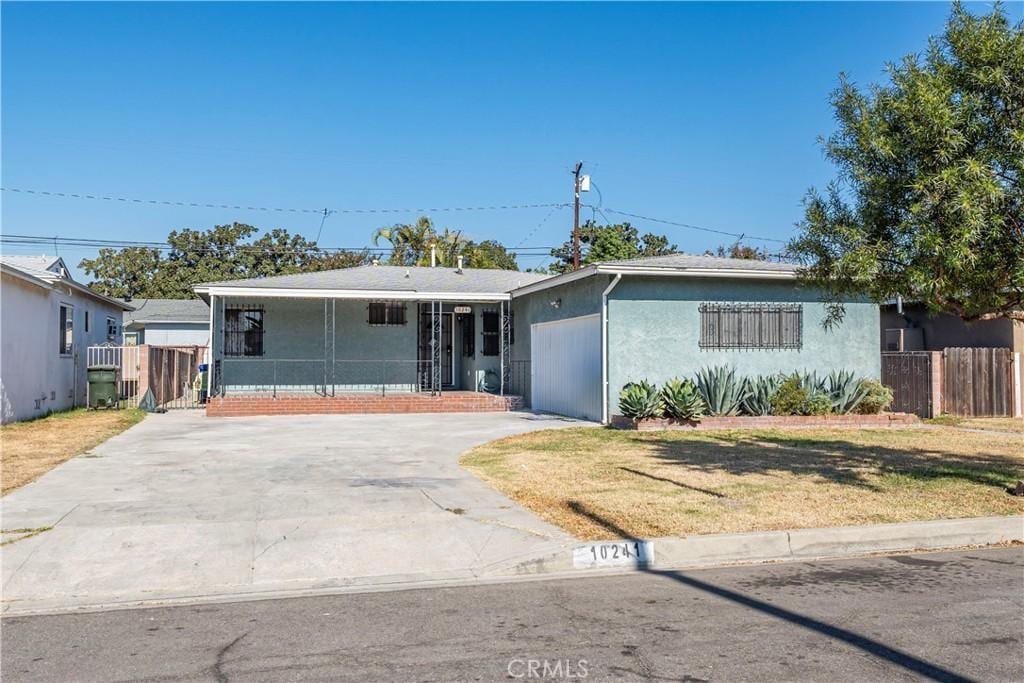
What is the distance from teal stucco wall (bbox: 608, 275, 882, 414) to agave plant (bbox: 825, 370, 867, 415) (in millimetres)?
934

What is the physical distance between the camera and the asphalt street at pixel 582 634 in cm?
475

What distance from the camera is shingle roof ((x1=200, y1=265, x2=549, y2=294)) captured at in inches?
880

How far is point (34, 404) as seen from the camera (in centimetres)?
1964

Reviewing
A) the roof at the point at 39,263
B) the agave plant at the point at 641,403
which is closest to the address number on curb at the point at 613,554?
the agave plant at the point at 641,403

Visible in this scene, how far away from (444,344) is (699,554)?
64.3 feet

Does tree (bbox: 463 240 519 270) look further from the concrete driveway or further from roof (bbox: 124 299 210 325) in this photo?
the concrete driveway

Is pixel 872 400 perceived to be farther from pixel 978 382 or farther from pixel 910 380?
pixel 978 382

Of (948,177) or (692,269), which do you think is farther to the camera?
(692,269)

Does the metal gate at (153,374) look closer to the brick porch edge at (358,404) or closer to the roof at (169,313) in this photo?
the brick porch edge at (358,404)

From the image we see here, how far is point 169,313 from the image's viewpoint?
41.6 m

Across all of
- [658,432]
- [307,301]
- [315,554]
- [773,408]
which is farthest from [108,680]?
[307,301]

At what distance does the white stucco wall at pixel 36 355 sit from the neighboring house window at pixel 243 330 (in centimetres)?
413

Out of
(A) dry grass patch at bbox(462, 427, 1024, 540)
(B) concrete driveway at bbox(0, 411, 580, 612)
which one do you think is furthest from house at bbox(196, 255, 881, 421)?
(B) concrete driveway at bbox(0, 411, 580, 612)

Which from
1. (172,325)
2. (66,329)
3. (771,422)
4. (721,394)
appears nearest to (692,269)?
(721,394)
